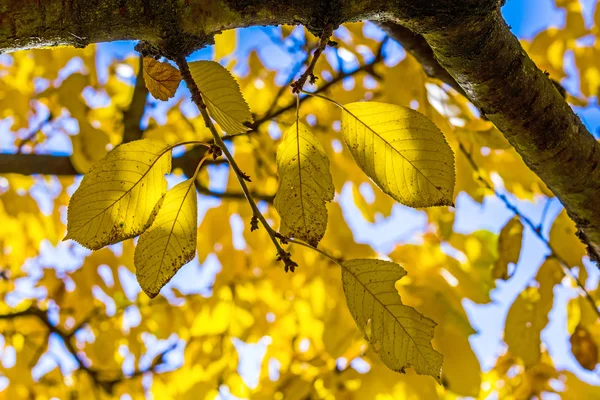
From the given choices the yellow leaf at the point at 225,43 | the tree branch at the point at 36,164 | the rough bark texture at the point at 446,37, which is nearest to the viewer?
the rough bark texture at the point at 446,37

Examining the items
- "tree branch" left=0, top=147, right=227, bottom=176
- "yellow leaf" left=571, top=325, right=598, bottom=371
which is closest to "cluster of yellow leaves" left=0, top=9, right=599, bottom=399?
"yellow leaf" left=571, top=325, right=598, bottom=371

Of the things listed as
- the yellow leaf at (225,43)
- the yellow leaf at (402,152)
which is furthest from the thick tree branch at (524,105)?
the yellow leaf at (225,43)

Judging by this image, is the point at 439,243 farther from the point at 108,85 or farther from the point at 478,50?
the point at 108,85

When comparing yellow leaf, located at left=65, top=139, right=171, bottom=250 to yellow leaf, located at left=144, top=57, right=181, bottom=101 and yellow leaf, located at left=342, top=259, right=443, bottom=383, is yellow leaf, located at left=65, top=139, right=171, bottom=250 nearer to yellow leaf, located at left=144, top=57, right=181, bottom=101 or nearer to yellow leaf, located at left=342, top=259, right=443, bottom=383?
yellow leaf, located at left=144, top=57, right=181, bottom=101

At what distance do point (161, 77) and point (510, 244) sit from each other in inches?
33.4

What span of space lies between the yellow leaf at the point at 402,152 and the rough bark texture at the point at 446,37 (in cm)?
11

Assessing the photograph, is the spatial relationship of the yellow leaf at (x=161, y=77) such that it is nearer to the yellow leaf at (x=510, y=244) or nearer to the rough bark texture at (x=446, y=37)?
the rough bark texture at (x=446, y=37)

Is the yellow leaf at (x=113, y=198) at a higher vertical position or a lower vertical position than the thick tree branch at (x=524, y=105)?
lower

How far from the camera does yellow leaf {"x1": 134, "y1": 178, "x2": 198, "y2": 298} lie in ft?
1.55

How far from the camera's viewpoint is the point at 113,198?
0.47 meters

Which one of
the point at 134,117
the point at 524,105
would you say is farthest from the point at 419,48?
the point at 134,117

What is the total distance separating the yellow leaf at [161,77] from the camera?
1.48 feet

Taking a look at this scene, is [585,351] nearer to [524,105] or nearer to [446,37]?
[524,105]

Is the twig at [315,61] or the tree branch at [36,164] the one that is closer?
the twig at [315,61]
